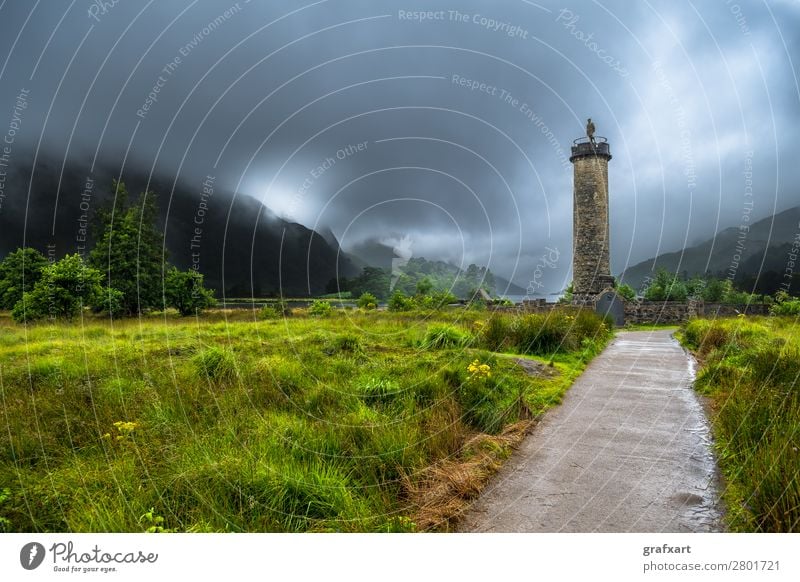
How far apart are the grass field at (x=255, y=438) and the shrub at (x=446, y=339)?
1027 millimetres

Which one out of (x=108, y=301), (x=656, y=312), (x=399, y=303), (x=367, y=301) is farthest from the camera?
(x=367, y=301)

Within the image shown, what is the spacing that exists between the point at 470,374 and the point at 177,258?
4826 cm

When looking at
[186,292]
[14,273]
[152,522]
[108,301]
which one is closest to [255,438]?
[152,522]

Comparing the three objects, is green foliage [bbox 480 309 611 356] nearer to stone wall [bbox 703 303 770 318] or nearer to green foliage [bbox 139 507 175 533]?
green foliage [bbox 139 507 175 533]

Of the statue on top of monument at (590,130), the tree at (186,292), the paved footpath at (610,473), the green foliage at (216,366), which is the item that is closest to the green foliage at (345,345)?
the green foliage at (216,366)

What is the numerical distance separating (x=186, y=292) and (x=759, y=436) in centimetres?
2973

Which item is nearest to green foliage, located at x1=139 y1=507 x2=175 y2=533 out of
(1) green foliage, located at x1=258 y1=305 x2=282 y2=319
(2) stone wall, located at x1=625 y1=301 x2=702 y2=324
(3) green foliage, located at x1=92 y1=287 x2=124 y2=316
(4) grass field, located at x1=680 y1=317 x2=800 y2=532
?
(4) grass field, located at x1=680 y1=317 x2=800 y2=532

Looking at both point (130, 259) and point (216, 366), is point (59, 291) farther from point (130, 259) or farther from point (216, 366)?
point (216, 366)

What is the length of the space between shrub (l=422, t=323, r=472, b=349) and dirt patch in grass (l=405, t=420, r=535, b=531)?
577 cm

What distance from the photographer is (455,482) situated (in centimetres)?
371

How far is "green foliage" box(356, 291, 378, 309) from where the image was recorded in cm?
3062

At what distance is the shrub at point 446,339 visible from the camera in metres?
10.6

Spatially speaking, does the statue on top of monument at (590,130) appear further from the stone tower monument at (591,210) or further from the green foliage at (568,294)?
the green foliage at (568,294)
